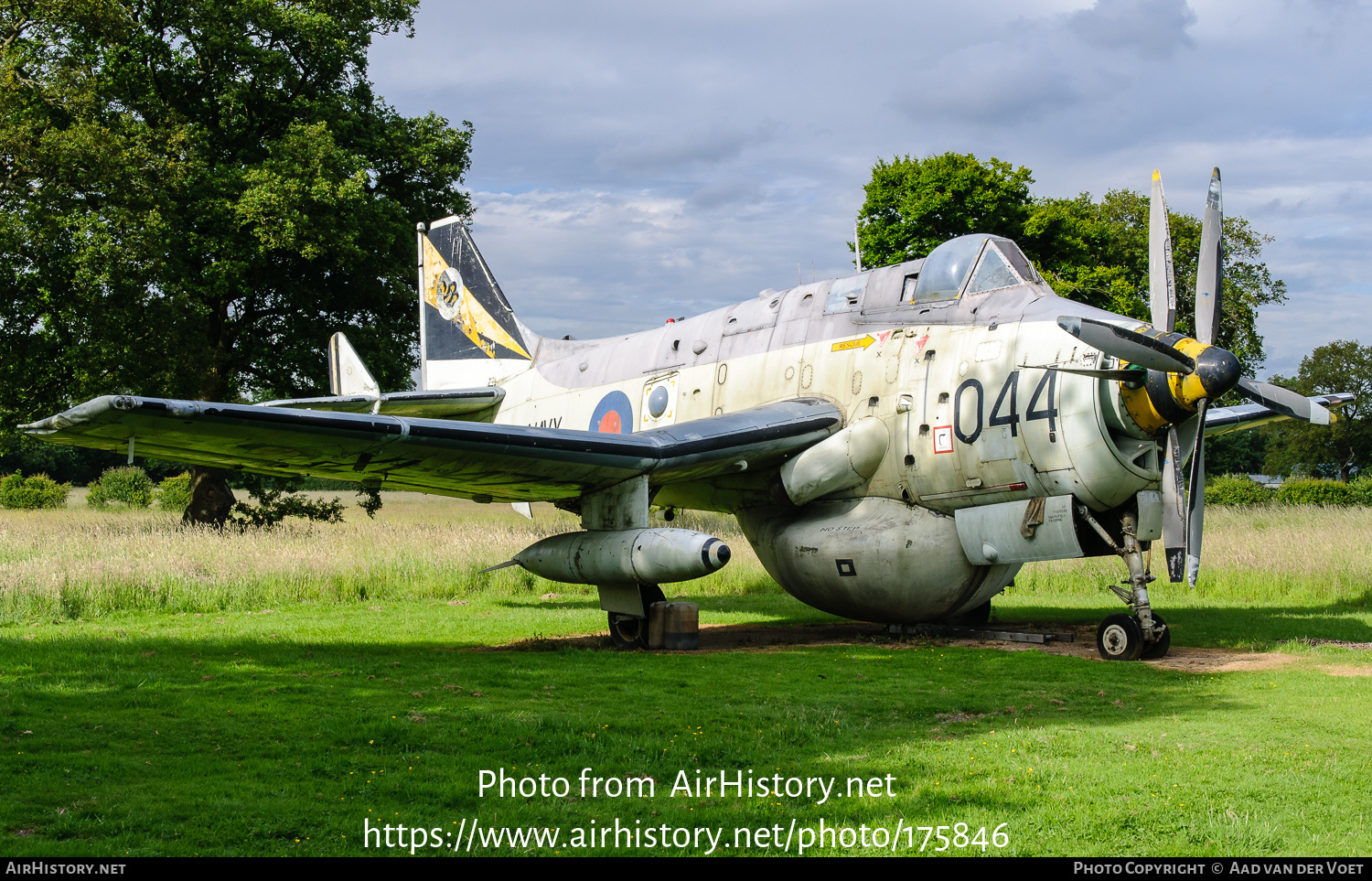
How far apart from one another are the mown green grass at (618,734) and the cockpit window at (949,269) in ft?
15.1

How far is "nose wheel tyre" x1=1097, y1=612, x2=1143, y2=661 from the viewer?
11641 millimetres

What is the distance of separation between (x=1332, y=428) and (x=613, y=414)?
64.8 m

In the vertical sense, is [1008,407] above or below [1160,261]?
below

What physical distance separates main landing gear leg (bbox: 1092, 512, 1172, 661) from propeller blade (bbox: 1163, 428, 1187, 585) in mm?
602

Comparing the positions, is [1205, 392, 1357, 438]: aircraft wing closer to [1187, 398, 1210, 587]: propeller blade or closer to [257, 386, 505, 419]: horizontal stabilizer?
[1187, 398, 1210, 587]: propeller blade

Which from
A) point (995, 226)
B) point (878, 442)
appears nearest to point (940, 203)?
point (995, 226)

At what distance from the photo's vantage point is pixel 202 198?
25594mm

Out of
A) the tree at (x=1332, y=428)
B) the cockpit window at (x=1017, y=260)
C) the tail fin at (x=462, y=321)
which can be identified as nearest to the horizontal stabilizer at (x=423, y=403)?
the tail fin at (x=462, y=321)

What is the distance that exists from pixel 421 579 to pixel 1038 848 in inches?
641

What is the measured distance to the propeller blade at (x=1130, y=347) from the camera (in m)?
10.4

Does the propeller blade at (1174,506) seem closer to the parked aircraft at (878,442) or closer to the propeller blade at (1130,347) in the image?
the parked aircraft at (878,442)

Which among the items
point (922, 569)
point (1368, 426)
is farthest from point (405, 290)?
point (1368, 426)

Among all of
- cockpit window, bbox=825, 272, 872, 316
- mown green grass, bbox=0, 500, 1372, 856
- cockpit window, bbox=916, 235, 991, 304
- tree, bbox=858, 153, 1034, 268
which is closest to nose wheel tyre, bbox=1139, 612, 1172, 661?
mown green grass, bbox=0, 500, 1372, 856

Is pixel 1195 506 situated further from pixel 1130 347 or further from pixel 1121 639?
pixel 1130 347
